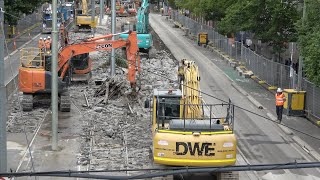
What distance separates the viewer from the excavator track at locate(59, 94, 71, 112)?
91.0 ft

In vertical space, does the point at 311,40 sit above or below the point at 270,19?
below

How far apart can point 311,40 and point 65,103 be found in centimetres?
1180

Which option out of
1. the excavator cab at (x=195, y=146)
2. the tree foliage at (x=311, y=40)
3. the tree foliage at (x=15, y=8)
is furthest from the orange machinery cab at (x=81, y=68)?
the excavator cab at (x=195, y=146)

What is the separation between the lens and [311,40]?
23.5 m

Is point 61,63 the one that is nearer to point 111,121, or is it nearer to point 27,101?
point 27,101

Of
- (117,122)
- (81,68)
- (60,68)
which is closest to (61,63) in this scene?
(60,68)

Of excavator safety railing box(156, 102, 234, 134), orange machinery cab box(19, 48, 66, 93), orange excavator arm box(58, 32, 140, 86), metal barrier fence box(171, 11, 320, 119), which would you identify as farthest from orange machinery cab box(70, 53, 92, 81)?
excavator safety railing box(156, 102, 234, 134)

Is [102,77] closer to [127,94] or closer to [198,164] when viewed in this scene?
[127,94]

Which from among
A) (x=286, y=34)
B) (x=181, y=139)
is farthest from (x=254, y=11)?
(x=181, y=139)

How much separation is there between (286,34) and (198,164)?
849 inches

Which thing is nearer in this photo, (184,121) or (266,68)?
(184,121)

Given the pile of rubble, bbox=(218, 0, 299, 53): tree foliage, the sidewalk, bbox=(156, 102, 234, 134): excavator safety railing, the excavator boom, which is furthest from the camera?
bbox=(218, 0, 299, 53): tree foliage

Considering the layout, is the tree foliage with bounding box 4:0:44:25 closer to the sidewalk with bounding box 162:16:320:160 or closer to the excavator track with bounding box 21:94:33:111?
the sidewalk with bounding box 162:16:320:160

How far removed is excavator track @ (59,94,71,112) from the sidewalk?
9.78 meters
